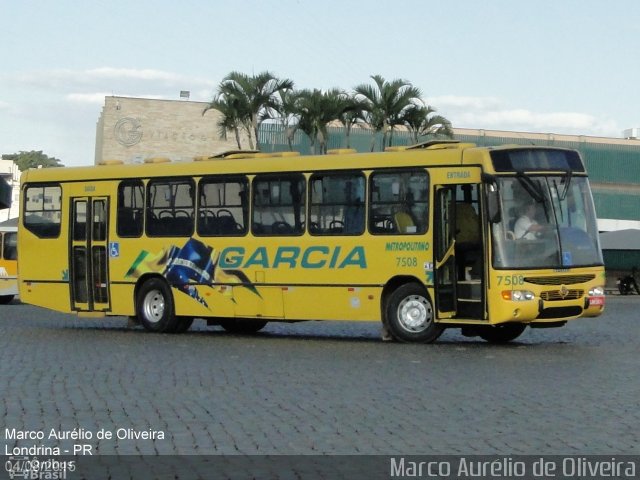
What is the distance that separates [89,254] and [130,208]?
1237mm

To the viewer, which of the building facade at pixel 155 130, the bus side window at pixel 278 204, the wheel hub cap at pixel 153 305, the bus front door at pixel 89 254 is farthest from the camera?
the building facade at pixel 155 130

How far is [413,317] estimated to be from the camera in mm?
21797

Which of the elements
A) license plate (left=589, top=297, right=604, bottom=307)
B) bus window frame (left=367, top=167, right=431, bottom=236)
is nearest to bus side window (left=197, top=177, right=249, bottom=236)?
bus window frame (left=367, top=167, right=431, bottom=236)

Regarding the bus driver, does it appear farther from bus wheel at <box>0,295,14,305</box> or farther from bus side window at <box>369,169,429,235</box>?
bus wheel at <box>0,295,14,305</box>

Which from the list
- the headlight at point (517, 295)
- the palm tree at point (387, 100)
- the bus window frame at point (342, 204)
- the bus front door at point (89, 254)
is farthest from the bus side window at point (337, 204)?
the palm tree at point (387, 100)

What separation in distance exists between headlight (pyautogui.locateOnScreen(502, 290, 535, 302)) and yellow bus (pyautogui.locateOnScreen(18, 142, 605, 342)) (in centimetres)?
2

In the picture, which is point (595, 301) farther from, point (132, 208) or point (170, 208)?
point (132, 208)

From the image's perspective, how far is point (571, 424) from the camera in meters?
11.6

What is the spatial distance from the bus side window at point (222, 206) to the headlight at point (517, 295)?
5.28m

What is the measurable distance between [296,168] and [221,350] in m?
3.82

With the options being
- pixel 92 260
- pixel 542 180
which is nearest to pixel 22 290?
pixel 92 260

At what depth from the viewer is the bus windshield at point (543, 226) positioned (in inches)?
820

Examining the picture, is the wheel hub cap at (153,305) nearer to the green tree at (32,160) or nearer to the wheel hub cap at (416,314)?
the wheel hub cap at (416,314)

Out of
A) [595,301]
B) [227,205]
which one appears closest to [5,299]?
[227,205]
